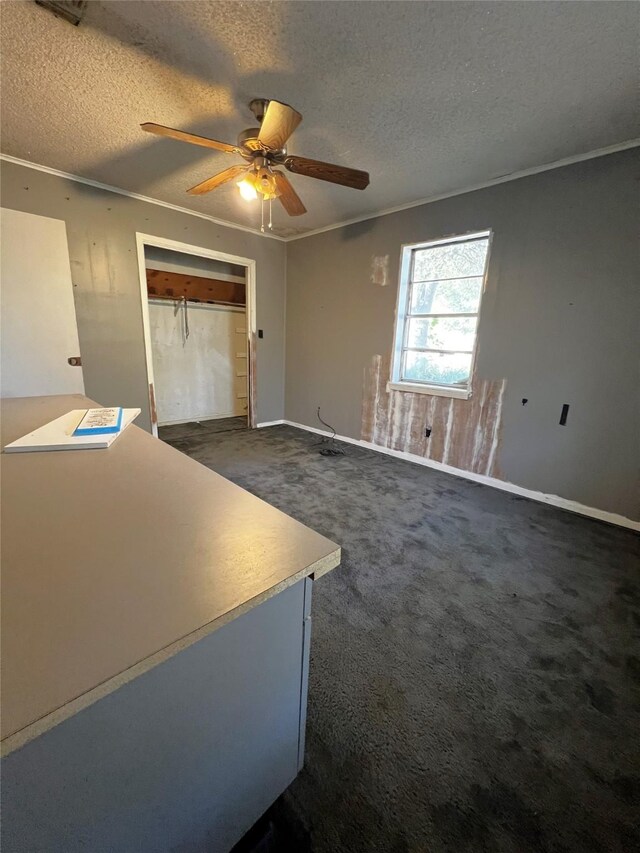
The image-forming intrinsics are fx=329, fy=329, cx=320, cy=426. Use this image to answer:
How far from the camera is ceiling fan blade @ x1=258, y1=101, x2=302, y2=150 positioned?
160 centimetres

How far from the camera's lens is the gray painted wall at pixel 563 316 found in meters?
2.29

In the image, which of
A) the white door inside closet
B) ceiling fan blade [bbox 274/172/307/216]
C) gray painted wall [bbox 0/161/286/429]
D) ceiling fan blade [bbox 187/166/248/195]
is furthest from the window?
the white door inside closet

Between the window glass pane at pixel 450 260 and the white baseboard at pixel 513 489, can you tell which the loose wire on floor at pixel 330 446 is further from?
the window glass pane at pixel 450 260

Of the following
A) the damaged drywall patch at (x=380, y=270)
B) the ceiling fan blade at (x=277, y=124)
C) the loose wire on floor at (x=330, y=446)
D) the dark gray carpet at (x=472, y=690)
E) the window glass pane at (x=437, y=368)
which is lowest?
the dark gray carpet at (x=472, y=690)

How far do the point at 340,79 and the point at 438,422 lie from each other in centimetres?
266

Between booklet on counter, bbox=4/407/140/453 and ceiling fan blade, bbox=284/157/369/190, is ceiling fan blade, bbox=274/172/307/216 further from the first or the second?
booklet on counter, bbox=4/407/140/453

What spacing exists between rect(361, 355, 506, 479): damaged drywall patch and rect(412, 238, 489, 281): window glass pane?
37.7 inches

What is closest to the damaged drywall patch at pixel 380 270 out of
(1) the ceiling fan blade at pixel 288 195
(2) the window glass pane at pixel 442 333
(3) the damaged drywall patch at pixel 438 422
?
(2) the window glass pane at pixel 442 333

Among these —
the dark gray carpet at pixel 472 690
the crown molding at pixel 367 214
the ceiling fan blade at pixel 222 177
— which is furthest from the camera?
the crown molding at pixel 367 214

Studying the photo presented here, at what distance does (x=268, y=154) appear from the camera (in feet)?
6.48

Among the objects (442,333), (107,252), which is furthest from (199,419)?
(442,333)

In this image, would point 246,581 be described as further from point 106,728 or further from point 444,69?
point 444,69

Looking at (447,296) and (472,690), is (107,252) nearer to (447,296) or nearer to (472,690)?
(447,296)

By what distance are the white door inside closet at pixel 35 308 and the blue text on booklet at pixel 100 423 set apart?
1772 mm
